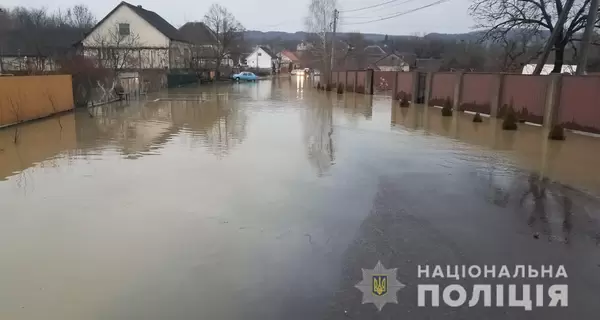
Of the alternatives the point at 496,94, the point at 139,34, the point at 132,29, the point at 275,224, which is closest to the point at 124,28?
the point at 132,29

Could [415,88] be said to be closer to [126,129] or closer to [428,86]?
[428,86]

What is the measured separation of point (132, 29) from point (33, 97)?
42613 millimetres

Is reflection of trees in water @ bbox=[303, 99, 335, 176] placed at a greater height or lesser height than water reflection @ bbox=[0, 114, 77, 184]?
greater

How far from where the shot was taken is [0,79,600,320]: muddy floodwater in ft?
14.1

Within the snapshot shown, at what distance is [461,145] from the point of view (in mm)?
12922

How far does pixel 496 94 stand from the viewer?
20.4 m

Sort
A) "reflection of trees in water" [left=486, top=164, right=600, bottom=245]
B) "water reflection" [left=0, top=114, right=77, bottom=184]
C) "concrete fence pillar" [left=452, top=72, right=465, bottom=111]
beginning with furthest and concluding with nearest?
"concrete fence pillar" [left=452, top=72, right=465, bottom=111], "water reflection" [left=0, top=114, right=77, bottom=184], "reflection of trees in water" [left=486, top=164, right=600, bottom=245]

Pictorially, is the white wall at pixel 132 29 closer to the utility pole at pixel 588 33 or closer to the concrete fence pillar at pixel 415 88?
the concrete fence pillar at pixel 415 88

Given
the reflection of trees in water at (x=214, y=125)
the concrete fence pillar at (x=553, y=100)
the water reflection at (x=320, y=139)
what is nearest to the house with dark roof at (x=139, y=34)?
the reflection of trees in water at (x=214, y=125)

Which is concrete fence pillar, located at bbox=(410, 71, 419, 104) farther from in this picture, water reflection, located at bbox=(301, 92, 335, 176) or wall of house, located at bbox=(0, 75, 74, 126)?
wall of house, located at bbox=(0, 75, 74, 126)

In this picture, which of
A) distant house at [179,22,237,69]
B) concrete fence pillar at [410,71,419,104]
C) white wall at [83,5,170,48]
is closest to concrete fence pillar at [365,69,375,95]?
concrete fence pillar at [410,71,419,104]

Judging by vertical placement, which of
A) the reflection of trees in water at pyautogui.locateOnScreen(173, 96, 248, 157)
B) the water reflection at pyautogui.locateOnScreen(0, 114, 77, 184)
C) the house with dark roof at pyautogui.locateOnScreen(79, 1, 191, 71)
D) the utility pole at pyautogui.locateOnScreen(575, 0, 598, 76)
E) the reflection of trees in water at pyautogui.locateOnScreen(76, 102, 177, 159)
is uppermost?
the house with dark roof at pyautogui.locateOnScreen(79, 1, 191, 71)

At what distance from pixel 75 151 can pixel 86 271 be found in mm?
7579

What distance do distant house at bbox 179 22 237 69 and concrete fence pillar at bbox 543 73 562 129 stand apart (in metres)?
49.2
